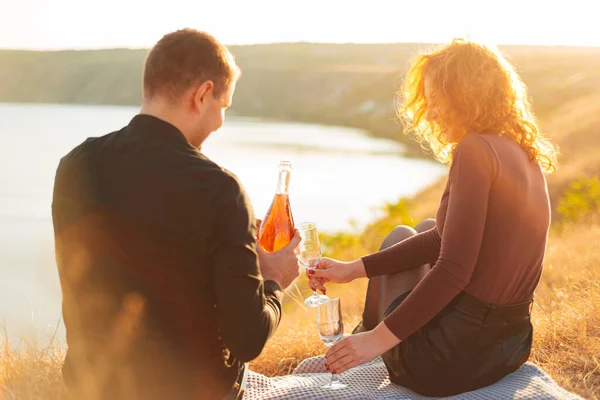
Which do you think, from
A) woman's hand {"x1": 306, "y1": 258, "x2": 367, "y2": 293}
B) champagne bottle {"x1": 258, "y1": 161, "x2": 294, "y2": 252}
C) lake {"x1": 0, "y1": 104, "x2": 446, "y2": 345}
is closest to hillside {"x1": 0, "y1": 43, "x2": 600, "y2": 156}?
lake {"x1": 0, "y1": 104, "x2": 446, "y2": 345}

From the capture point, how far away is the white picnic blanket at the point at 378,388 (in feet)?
8.95

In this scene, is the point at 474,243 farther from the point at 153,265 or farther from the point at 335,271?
the point at 153,265

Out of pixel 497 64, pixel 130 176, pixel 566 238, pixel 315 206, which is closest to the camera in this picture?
pixel 130 176

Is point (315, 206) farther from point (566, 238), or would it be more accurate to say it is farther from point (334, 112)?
point (334, 112)

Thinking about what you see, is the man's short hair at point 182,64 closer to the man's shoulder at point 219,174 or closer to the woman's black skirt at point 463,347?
the man's shoulder at point 219,174

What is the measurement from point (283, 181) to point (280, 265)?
18.3 inches

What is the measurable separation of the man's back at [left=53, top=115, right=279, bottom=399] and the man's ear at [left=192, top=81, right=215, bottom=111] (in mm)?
138

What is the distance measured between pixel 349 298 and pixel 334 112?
6563 centimetres

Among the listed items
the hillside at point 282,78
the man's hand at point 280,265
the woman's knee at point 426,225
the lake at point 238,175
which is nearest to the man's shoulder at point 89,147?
the man's hand at point 280,265

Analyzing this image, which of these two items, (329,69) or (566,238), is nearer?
(566,238)

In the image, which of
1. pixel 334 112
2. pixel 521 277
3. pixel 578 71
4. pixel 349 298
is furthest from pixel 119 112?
pixel 521 277

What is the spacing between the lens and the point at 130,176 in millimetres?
1949

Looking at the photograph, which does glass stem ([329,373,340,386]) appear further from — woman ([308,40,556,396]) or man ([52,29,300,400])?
man ([52,29,300,400])

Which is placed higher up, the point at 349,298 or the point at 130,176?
the point at 130,176
